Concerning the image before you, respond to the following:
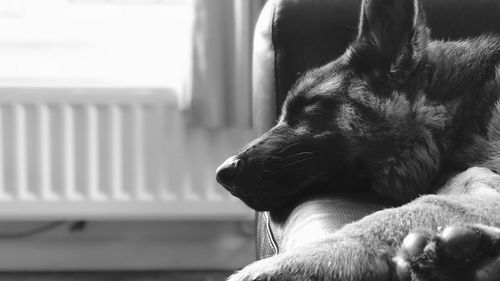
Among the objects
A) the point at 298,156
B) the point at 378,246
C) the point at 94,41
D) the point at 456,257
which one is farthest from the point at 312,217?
the point at 94,41

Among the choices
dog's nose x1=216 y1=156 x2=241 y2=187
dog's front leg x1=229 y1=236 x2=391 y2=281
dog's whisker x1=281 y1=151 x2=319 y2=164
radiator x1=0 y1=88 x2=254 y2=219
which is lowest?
radiator x1=0 y1=88 x2=254 y2=219

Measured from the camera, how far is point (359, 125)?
1.24 m

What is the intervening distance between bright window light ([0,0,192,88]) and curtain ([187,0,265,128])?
0.14m

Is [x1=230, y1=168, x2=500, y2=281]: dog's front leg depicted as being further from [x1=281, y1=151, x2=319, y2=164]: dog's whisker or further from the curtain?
the curtain

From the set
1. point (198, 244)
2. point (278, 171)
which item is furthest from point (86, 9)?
point (278, 171)

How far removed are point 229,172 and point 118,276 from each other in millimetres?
1463

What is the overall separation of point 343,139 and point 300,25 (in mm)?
266

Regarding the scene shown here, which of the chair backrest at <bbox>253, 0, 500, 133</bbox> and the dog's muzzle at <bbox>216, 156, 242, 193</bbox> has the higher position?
the chair backrest at <bbox>253, 0, 500, 133</bbox>

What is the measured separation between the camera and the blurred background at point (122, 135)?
88.4 inches

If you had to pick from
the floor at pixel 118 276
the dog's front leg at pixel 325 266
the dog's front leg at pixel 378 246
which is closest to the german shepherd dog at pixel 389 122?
the dog's front leg at pixel 378 246

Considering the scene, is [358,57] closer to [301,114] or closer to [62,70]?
[301,114]

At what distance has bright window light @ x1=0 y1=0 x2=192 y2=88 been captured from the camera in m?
2.42

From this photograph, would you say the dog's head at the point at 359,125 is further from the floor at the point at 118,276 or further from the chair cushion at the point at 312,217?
the floor at the point at 118,276

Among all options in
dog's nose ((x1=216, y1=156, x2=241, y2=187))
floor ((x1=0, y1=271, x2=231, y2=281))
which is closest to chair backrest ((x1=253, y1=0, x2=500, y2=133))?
dog's nose ((x1=216, y1=156, x2=241, y2=187))
